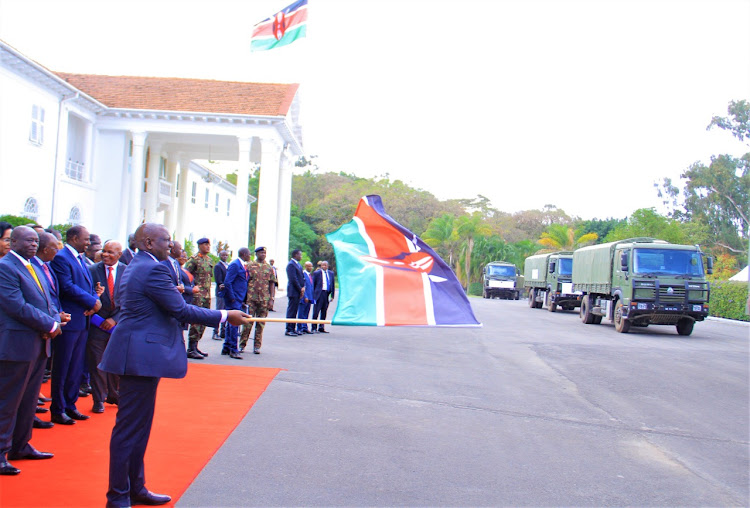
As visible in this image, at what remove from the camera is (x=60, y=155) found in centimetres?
2570

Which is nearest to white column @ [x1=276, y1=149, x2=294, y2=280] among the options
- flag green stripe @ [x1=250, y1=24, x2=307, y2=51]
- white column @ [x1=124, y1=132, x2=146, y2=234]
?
white column @ [x1=124, y1=132, x2=146, y2=234]

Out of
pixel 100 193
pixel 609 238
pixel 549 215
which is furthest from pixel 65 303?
pixel 549 215

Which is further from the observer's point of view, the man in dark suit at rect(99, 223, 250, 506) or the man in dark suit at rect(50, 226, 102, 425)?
the man in dark suit at rect(50, 226, 102, 425)

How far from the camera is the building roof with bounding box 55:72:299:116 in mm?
30391

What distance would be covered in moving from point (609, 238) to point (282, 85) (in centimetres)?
3877

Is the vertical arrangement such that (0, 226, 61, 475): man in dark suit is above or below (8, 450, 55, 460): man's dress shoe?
above

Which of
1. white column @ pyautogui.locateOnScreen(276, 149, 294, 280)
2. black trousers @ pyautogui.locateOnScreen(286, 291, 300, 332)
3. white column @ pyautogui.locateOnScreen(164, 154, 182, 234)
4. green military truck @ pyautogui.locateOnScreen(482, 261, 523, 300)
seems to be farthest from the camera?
green military truck @ pyautogui.locateOnScreen(482, 261, 523, 300)

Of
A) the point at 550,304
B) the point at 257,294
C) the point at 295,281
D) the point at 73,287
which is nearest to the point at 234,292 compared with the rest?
the point at 257,294

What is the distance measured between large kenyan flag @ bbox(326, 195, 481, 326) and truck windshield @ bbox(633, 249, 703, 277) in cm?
1533

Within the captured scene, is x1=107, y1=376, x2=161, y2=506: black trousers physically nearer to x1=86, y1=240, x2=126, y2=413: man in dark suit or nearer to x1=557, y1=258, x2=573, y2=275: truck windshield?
x1=86, y1=240, x2=126, y2=413: man in dark suit

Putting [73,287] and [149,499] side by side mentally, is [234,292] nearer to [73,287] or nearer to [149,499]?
[73,287]

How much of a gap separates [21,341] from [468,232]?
52.2m

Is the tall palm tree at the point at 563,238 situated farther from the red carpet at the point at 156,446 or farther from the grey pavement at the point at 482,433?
the red carpet at the point at 156,446

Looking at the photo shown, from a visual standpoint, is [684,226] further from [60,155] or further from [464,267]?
[60,155]
